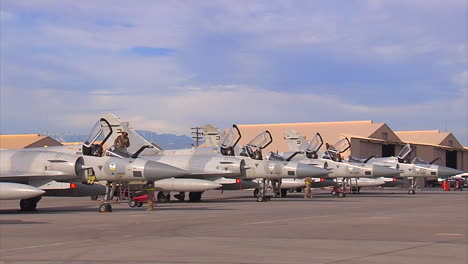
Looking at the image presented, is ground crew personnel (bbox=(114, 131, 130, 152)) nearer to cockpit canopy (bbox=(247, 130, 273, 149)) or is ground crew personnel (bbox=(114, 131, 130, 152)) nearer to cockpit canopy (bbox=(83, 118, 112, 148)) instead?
cockpit canopy (bbox=(83, 118, 112, 148))

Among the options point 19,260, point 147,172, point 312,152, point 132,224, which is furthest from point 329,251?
point 312,152

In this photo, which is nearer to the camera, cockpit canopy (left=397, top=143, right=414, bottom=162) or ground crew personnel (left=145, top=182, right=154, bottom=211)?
ground crew personnel (left=145, top=182, right=154, bottom=211)

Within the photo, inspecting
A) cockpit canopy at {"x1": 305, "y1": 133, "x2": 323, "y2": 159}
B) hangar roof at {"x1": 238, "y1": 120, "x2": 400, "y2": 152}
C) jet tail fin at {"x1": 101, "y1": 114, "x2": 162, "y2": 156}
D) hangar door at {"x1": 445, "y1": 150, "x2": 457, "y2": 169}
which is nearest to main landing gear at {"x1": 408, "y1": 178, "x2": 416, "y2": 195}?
cockpit canopy at {"x1": 305, "y1": 133, "x2": 323, "y2": 159}

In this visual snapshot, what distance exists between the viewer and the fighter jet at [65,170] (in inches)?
915

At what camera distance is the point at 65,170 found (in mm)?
23344

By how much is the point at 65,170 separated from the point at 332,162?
21.2 m

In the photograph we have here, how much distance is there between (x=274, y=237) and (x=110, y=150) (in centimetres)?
1313

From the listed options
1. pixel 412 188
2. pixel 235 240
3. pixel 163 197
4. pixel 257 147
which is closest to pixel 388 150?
pixel 412 188

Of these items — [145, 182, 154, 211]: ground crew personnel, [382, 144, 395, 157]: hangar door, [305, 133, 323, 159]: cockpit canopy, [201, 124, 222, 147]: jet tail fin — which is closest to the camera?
[145, 182, 154, 211]: ground crew personnel

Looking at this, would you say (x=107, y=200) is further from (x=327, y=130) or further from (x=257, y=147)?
(x=327, y=130)

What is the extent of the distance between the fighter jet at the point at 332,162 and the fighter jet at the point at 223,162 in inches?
155

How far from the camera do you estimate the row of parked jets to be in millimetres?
23453

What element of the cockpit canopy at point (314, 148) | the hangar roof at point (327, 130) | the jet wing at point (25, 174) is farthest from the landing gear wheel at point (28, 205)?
the hangar roof at point (327, 130)

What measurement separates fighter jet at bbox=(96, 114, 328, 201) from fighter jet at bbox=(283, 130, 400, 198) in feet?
12.9
